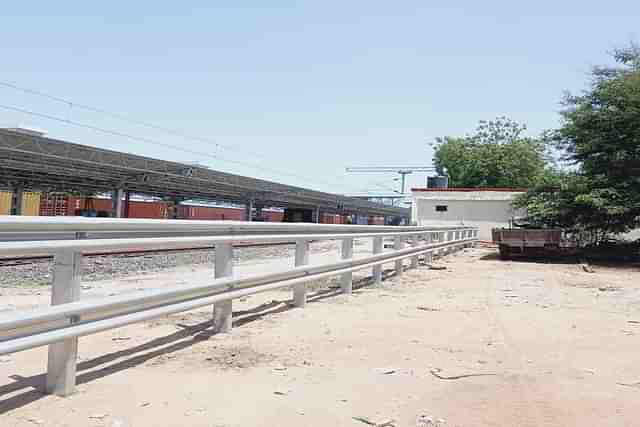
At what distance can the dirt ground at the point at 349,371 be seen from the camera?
3115 mm

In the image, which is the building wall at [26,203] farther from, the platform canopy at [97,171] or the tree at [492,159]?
the tree at [492,159]

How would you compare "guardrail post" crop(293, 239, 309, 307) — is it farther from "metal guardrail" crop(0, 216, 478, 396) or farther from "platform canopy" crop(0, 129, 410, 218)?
"platform canopy" crop(0, 129, 410, 218)

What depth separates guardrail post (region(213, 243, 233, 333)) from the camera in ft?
15.6

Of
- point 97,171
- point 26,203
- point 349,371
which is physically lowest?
point 349,371

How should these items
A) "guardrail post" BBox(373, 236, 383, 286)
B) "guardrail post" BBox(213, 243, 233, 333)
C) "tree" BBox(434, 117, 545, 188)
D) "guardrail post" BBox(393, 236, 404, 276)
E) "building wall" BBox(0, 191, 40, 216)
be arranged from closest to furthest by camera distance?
1. "guardrail post" BBox(213, 243, 233, 333)
2. "guardrail post" BBox(373, 236, 383, 286)
3. "guardrail post" BBox(393, 236, 404, 276)
4. "building wall" BBox(0, 191, 40, 216)
5. "tree" BBox(434, 117, 545, 188)

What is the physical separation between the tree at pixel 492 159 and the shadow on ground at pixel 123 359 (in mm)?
51028

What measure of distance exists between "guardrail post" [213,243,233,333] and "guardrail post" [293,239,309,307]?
1.36m

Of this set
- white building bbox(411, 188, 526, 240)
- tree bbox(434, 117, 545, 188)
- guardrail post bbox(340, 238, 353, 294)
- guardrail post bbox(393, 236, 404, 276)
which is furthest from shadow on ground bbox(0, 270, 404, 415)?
tree bbox(434, 117, 545, 188)

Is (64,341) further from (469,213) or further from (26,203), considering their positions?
(26,203)

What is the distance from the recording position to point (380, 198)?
88812 mm

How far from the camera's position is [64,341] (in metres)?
3.14

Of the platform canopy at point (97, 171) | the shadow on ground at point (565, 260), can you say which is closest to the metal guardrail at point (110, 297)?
the shadow on ground at point (565, 260)

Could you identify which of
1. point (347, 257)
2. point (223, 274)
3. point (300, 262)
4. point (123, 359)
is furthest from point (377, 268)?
point (123, 359)

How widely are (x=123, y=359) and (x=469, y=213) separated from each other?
28350mm
